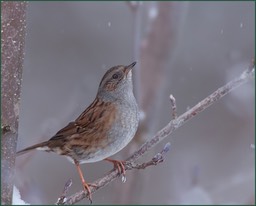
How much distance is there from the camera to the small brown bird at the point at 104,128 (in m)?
3.31

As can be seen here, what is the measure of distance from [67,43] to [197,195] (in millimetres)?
4148

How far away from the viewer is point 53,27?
8.82 m

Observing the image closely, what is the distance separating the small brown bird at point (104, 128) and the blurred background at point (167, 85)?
9.71 feet

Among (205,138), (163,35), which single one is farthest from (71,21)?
(163,35)

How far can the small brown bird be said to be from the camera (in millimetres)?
3314

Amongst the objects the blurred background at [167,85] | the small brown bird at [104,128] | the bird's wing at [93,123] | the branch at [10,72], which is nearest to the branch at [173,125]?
the small brown bird at [104,128]

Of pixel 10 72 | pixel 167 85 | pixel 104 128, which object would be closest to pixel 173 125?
pixel 104 128

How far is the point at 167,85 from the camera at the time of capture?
6707 millimetres

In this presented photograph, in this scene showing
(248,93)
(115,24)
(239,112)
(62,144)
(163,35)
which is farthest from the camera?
(115,24)

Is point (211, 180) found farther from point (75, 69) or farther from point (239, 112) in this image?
point (75, 69)

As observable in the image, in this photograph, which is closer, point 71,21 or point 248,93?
point 248,93

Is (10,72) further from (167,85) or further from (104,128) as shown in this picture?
(167,85)

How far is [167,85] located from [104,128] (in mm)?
Result: 3358

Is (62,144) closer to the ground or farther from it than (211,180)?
closer to the ground
